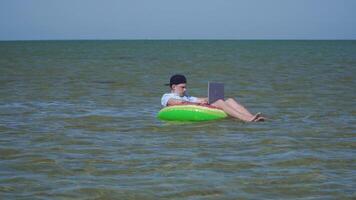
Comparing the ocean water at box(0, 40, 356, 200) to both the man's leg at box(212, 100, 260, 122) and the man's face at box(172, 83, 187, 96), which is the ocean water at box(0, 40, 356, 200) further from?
the man's face at box(172, 83, 187, 96)

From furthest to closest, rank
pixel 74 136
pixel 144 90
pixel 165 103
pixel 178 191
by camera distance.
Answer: pixel 144 90 → pixel 165 103 → pixel 74 136 → pixel 178 191

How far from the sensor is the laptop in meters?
10.9

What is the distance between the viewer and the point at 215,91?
11141mm

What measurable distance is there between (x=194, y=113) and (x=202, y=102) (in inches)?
20.4

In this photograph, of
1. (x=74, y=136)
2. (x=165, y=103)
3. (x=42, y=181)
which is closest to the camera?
(x=42, y=181)

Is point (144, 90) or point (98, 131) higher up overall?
point (144, 90)

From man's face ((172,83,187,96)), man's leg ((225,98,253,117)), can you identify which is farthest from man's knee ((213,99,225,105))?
man's face ((172,83,187,96))

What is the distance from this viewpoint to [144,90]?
18.3 m

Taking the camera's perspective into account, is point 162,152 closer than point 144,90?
Yes

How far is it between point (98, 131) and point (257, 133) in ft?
8.01

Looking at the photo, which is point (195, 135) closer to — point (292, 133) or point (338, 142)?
point (292, 133)

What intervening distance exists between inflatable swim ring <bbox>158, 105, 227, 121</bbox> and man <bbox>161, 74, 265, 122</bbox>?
140mm

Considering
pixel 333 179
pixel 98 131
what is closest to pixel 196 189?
pixel 333 179

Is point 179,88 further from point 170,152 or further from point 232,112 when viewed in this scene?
point 170,152
